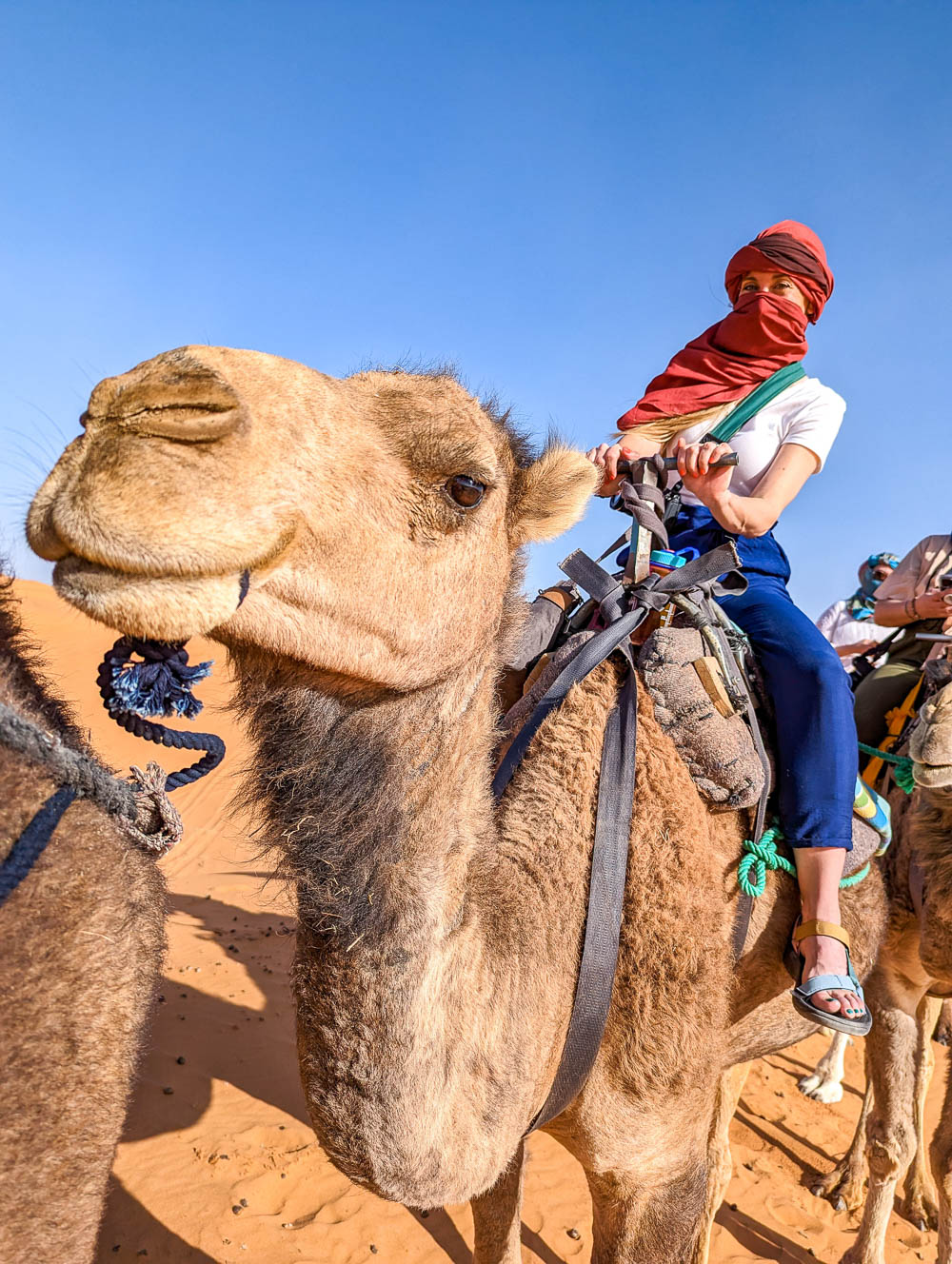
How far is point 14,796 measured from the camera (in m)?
1.77

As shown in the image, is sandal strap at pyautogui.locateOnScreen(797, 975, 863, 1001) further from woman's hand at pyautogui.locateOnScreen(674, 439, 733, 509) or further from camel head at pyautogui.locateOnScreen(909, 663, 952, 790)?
woman's hand at pyautogui.locateOnScreen(674, 439, 733, 509)

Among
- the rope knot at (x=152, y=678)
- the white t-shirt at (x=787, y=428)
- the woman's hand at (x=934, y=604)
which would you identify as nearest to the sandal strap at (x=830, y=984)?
the white t-shirt at (x=787, y=428)

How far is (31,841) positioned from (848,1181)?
5652mm

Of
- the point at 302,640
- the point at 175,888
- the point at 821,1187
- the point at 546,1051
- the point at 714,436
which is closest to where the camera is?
the point at 302,640

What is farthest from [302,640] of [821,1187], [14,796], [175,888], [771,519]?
[175,888]

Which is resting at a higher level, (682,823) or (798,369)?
(798,369)

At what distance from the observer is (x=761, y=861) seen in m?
2.78

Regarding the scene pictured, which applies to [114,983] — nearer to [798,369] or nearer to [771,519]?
[771,519]

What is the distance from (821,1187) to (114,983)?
17.2 feet

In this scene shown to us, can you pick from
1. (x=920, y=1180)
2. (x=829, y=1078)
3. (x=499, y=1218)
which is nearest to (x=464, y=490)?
(x=499, y=1218)

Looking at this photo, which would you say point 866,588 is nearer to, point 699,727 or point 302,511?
point 699,727

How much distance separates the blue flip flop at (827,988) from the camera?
8.04ft

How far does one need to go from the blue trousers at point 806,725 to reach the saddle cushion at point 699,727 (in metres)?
0.16

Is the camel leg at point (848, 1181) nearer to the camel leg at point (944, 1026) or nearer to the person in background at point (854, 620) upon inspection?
the camel leg at point (944, 1026)
